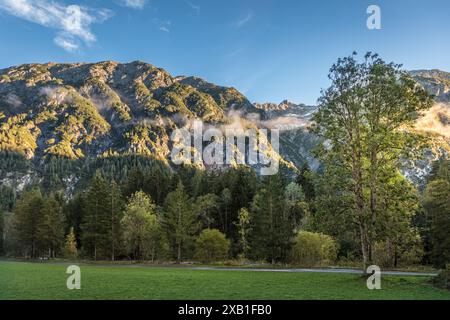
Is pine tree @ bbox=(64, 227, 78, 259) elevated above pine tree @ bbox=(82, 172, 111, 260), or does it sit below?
below

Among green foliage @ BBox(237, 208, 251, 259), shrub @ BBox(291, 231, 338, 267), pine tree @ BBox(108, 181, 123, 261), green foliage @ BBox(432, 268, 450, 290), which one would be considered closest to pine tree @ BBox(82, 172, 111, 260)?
pine tree @ BBox(108, 181, 123, 261)

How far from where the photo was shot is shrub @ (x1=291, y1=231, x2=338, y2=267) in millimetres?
68500

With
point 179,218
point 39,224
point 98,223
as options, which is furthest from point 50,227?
point 179,218

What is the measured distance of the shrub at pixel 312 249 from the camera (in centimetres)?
6850

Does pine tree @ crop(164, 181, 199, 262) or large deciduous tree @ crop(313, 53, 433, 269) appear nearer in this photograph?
large deciduous tree @ crop(313, 53, 433, 269)

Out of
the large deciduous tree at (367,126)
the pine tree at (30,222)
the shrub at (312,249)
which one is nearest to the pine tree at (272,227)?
the shrub at (312,249)

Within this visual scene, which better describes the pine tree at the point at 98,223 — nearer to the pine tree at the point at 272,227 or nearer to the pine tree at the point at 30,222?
the pine tree at the point at 30,222

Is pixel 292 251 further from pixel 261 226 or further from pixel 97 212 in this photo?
pixel 97 212

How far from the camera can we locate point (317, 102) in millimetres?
36875

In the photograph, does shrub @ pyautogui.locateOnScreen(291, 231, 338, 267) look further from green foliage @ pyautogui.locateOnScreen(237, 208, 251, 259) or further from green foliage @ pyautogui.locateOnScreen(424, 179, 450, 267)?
green foliage @ pyautogui.locateOnScreen(424, 179, 450, 267)

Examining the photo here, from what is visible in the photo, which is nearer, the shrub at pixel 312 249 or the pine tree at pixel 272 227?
the shrub at pixel 312 249
